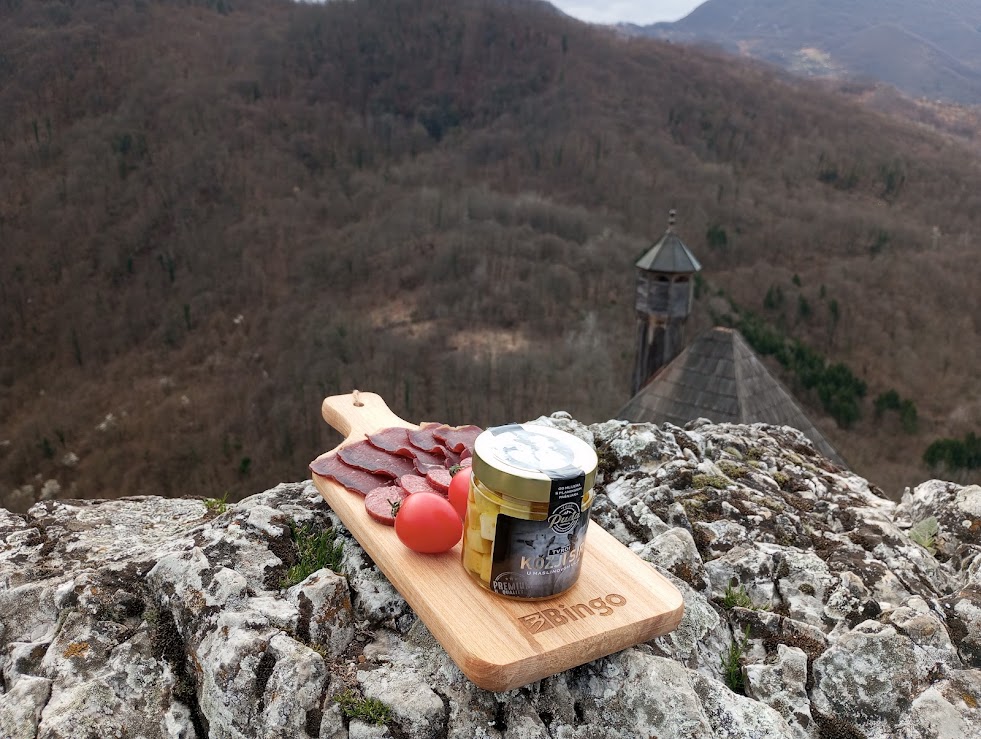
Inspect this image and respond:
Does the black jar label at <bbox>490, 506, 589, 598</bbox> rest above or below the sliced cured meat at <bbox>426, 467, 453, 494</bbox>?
above

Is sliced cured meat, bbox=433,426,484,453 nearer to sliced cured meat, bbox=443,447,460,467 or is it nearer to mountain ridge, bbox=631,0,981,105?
sliced cured meat, bbox=443,447,460,467

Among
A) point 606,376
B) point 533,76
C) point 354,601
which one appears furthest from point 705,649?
point 533,76

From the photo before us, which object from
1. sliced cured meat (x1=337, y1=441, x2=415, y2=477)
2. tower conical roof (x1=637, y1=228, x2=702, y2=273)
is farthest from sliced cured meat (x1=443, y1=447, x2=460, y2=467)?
tower conical roof (x1=637, y1=228, x2=702, y2=273)

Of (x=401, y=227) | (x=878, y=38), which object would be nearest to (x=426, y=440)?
(x=401, y=227)

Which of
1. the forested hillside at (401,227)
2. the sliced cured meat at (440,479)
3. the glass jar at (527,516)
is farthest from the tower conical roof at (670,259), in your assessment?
the forested hillside at (401,227)

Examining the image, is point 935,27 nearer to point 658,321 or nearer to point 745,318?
point 745,318
